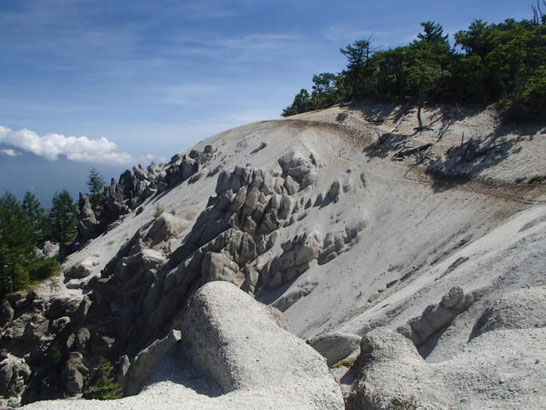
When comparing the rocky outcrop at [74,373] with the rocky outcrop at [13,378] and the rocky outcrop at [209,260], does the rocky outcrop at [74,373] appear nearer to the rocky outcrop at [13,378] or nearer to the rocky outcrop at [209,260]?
the rocky outcrop at [209,260]

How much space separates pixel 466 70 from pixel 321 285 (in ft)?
99.8

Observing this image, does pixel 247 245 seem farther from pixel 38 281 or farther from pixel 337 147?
pixel 38 281

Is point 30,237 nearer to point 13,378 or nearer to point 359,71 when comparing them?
point 13,378

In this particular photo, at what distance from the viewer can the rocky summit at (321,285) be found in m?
13.6

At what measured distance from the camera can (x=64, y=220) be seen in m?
76.2

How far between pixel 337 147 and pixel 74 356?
3293cm

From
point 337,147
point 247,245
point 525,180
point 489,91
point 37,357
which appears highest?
point 489,91

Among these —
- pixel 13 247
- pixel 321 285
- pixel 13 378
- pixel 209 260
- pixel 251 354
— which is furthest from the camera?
pixel 13 247

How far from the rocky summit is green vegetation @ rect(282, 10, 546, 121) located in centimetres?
242

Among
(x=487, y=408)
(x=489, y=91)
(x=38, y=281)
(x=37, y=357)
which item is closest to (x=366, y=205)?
(x=489, y=91)

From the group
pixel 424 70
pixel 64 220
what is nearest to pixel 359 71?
pixel 424 70

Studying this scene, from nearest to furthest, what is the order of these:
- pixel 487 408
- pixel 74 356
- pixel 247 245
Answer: pixel 487 408
pixel 74 356
pixel 247 245

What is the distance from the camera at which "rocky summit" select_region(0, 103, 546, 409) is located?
13.6 meters

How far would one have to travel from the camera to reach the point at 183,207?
52688mm
